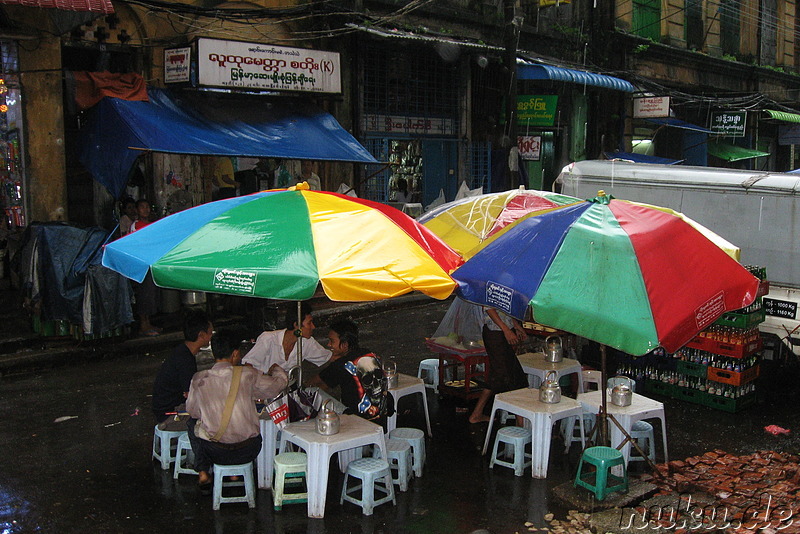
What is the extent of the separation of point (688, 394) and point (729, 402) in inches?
18.8

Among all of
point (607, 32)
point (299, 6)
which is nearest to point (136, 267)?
point (299, 6)

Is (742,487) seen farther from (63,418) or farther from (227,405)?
(63,418)

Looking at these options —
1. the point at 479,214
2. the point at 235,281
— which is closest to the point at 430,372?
the point at 479,214

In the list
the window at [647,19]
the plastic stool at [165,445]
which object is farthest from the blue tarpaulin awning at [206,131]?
the window at [647,19]

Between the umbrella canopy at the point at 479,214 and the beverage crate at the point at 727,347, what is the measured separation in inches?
90.9

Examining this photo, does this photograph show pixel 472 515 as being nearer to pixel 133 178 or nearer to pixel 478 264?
pixel 478 264

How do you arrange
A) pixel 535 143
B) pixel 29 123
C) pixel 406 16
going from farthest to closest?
pixel 535 143
pixel 406 16
pixel 29 123

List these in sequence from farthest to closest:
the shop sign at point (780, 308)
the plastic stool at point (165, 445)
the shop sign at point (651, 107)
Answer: the shop sign at point (651, 107)
the shop sign at point (780, 308)
the plastic stool at point (165, 445)

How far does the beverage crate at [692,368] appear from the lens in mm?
8719

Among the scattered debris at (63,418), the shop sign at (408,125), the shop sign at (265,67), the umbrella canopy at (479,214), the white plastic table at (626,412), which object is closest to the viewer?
the white plastic table at (626,412)

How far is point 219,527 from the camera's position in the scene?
18.1ft

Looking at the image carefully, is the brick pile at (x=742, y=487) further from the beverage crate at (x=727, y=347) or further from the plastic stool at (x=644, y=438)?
Result: the beverage crate at (x=727, y=347)

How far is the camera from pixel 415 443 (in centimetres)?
648

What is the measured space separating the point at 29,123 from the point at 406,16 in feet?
26.8
